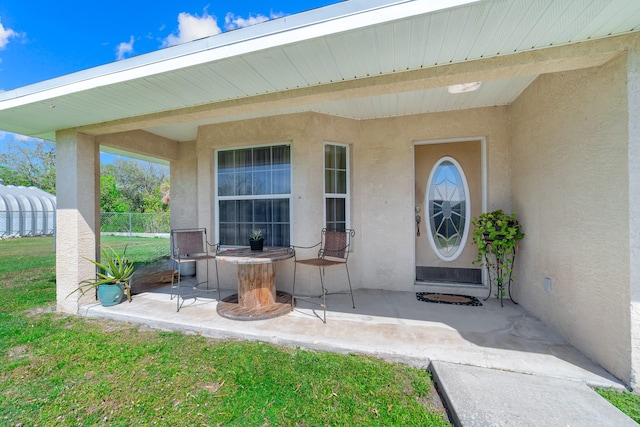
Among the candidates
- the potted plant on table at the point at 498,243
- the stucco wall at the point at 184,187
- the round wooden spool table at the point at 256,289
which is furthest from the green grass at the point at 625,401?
the stucco wall at the point at 184,187

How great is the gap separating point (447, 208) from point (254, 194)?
3.34 m

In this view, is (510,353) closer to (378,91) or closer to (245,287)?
(378,91)

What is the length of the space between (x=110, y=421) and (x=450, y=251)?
4.54m

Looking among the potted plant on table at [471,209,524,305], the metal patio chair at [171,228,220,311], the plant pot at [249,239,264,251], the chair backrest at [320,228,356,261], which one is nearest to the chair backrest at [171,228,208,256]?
the metal patio chair at [171,228,220,311]

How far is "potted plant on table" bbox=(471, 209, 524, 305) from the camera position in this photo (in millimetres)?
3568

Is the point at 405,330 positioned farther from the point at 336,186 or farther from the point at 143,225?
the point at 143,225

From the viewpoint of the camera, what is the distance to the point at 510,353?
8.00 ft

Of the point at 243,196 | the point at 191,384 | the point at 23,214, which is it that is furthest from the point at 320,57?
the point at 23,214

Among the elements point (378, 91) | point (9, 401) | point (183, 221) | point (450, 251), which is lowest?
point (9, 401)

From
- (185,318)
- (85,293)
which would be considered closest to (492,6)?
(185,318)

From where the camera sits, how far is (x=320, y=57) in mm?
2180

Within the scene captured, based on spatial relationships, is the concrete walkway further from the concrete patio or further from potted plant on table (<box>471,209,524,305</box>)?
potted plant on table (<box>471,209,524,305</box>)

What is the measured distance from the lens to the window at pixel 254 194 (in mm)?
4500

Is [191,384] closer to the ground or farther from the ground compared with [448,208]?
closer to the ground
